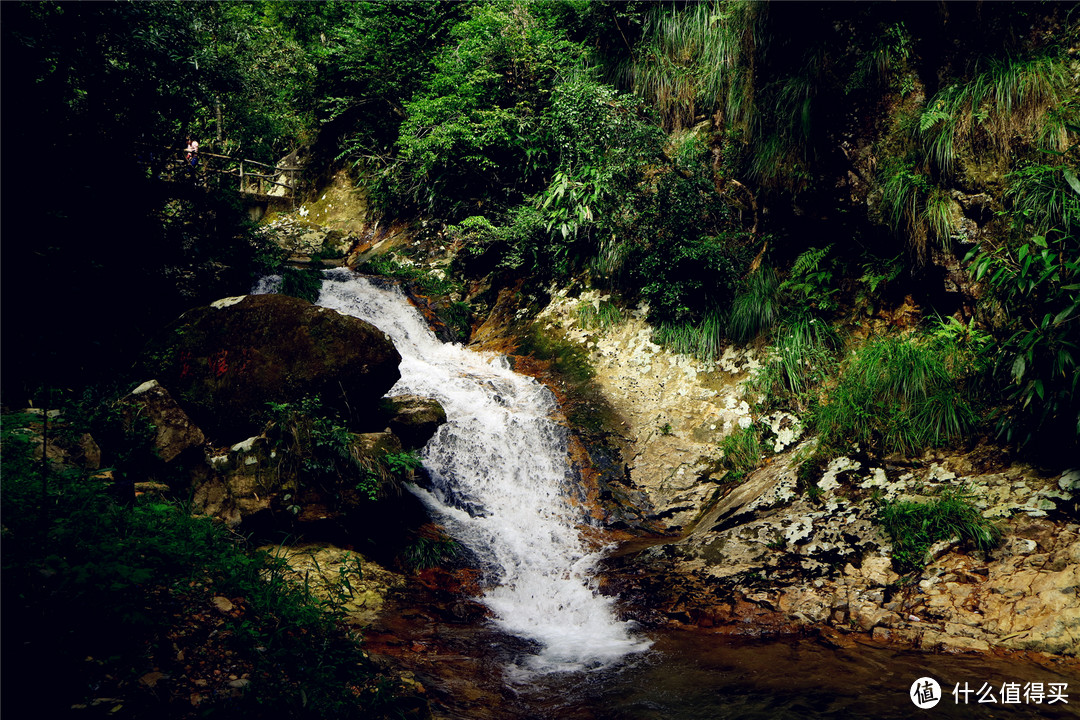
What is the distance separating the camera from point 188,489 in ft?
17.5

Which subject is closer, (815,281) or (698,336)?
(815,281)

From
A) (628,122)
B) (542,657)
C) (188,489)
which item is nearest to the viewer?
(542,657)

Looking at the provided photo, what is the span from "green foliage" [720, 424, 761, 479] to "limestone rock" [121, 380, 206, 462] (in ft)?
18.4

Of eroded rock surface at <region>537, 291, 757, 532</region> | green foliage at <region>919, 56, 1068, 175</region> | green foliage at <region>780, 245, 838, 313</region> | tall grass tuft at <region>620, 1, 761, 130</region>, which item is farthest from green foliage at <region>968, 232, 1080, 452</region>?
tall grass tuft at <region>620, 1, 761, 130</region>

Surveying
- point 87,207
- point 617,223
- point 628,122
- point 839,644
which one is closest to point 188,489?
point 87,207

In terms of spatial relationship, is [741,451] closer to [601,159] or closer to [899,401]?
[899,401]

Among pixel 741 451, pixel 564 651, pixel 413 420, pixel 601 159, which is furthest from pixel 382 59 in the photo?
pixel 564 651

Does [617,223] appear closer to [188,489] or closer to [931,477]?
[931,477]

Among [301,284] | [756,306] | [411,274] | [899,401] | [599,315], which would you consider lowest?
[899,401]

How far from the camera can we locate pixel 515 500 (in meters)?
7.02

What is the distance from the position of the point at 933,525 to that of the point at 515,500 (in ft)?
13.7

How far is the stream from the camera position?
3506 mm

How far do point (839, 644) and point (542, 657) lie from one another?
2.19 metres

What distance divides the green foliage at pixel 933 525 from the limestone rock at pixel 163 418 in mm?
6234
